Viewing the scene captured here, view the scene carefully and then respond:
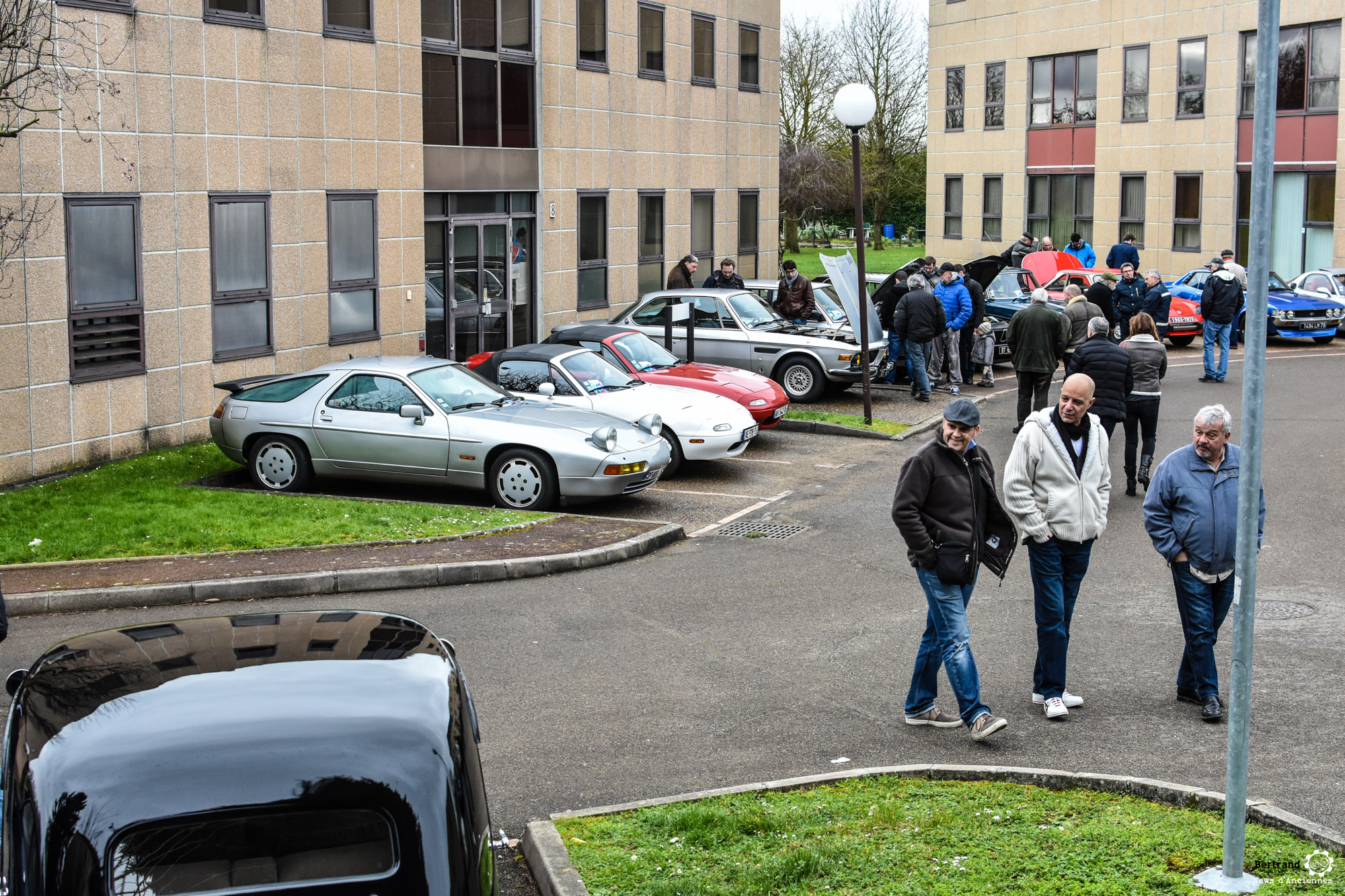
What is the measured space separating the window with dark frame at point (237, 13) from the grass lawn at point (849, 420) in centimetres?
847

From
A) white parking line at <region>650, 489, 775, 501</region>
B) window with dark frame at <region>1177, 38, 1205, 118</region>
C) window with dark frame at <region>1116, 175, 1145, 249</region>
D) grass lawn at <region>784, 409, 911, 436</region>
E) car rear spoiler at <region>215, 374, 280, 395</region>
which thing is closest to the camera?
car rear spoiler at <region>215, 374, 280, 395</region>

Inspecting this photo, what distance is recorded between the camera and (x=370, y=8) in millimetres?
19641

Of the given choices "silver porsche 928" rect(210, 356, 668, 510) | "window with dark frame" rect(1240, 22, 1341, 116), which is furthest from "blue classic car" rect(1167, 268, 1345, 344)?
"silver porsche 928" rect(210, 356, 668, 510)

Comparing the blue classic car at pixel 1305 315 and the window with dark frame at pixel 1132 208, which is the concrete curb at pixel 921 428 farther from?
the window with dark frame at pixel 1132 208

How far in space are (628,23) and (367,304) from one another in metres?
8.65

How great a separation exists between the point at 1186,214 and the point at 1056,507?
111ft

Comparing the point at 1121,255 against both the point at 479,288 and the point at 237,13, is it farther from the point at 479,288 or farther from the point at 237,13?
the point at 237,13

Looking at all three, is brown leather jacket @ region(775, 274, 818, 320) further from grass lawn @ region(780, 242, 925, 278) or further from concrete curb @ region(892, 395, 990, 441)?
grass lawn @ region(780, 242, 925, 278)

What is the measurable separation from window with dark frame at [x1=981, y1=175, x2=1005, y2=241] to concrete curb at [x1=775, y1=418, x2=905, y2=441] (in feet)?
97.4

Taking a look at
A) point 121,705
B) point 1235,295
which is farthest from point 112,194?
point 1235,295

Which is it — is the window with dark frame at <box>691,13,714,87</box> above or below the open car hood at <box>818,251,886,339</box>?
above

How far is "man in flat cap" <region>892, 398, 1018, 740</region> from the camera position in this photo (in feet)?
24.5

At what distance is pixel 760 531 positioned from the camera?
1327 cm

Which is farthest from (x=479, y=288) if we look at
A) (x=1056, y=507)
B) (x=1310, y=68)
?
(x=1310, y=68)
